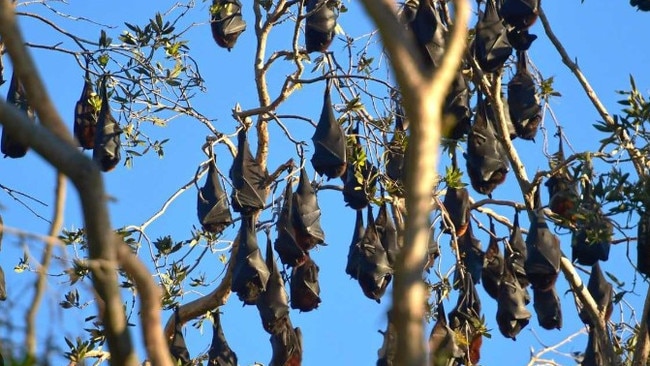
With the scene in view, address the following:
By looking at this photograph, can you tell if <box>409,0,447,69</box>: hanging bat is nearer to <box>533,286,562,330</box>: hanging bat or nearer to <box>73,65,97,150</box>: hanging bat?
<box>533,286,562,330</box>: hanging bat

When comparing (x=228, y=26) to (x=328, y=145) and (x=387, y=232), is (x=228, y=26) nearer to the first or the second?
(x=328, y=145)

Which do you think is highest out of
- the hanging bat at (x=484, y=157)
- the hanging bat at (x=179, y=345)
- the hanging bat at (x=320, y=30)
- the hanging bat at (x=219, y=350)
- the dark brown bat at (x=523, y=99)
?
the hanging bat at (x=320, y=30)

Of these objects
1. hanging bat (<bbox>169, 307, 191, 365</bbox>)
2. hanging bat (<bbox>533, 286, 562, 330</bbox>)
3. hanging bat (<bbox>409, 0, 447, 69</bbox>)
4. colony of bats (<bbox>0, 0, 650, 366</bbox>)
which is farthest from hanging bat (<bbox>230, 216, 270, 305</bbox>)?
hanging bat (<bbox>533, 286, 562, 330</bbox>)

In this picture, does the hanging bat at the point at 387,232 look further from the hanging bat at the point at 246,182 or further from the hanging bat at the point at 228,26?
the hanging bat at the point at 228,26

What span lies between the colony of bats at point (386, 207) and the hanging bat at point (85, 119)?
11 mm

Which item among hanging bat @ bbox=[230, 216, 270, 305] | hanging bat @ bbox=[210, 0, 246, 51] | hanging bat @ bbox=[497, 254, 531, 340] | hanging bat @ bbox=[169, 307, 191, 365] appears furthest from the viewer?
hanging bat @ bbox=[210, 0, 246, 51]

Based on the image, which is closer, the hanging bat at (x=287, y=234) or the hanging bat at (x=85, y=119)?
the hanging bat at (x=287, y=234)

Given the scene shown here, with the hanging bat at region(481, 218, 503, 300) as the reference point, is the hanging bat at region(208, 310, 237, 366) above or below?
below

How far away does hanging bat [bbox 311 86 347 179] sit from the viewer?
879 centimetres

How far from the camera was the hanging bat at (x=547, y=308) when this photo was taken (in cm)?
986

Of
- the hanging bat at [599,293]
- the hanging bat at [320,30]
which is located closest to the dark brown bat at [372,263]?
the hanging bat at [320,30]

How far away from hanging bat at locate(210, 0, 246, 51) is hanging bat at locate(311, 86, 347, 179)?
1.35 metres

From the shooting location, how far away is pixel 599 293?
30.5 ft

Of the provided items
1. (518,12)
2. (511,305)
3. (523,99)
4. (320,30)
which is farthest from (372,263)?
(518,12)
